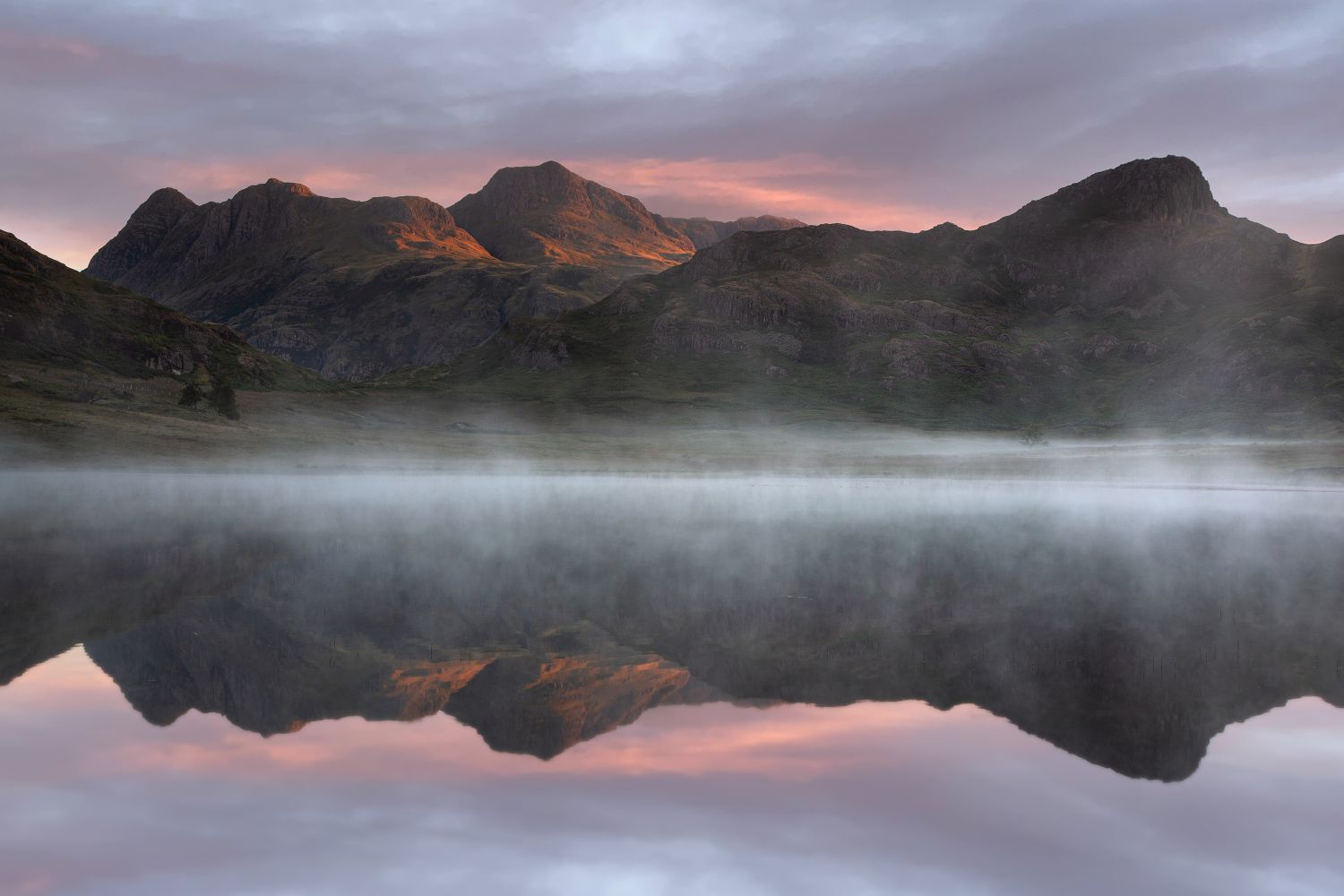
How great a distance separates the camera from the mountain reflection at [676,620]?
16531mm

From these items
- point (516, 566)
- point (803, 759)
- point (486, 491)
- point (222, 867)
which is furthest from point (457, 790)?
point (486, 491)

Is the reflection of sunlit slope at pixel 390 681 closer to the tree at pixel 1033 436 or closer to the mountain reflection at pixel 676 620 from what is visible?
the mountain reflection at pixel 676 620

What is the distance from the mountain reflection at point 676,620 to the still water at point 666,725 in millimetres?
145

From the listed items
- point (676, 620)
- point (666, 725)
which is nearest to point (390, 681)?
point (666, 725)

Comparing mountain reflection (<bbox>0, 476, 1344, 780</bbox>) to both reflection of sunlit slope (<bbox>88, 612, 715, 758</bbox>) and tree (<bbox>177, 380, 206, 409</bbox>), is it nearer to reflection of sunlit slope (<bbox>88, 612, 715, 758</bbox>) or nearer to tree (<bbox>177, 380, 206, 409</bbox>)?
reflection of sunlit slope (<bbox>88, 612, 715, 758</bbox>)

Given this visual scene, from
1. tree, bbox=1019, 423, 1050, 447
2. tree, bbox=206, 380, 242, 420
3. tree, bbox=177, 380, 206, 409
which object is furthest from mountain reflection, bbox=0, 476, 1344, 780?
tree, bbox=1019, 423, 1050, 447

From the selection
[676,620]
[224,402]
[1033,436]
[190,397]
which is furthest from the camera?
[1033,436]

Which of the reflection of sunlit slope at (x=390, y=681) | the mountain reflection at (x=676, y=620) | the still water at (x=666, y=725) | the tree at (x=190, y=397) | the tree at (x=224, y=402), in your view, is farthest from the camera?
the tree at (x=190, y=397)

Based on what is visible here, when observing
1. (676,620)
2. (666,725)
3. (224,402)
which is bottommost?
(224,402)

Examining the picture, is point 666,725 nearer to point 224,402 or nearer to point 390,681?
point 390,681

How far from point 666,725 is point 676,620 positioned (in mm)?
8924

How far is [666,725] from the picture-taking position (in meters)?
15.5

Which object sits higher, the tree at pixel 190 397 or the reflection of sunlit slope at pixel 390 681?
the reflection of sunlit slope at pixel 390 681

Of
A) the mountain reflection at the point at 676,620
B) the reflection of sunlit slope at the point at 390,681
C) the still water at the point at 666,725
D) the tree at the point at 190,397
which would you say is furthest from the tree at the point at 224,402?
the reflection of sunlit slope at the point at 390,681
